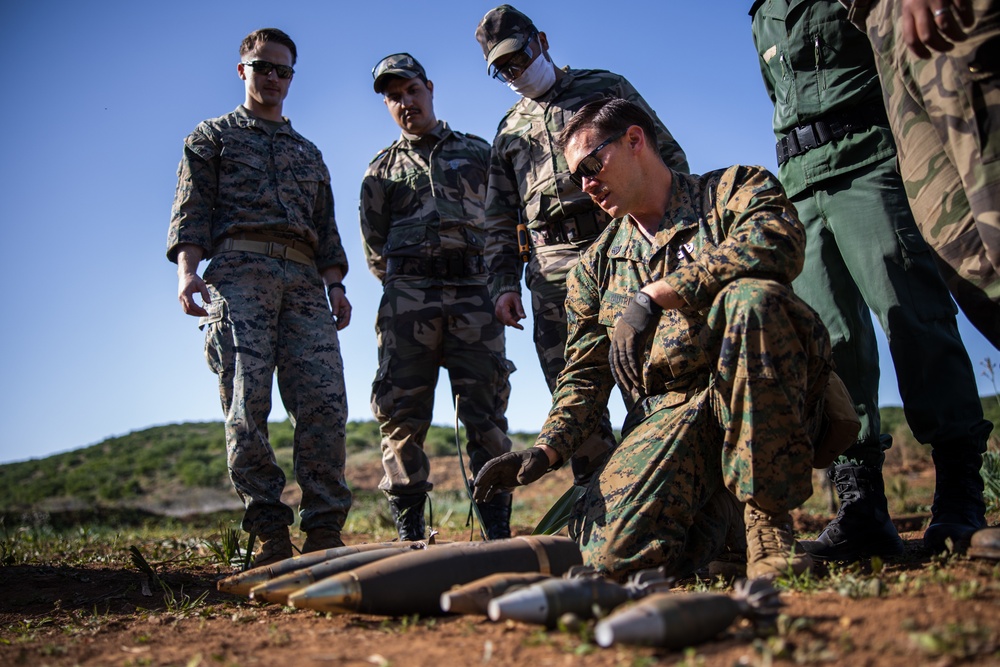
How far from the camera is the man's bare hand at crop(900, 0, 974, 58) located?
243 centimetres

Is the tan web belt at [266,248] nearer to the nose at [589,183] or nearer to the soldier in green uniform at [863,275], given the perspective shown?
the nose at [589,183]

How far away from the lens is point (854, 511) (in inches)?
130

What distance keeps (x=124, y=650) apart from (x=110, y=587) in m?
1.67

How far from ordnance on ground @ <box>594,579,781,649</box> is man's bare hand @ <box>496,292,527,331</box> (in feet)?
9.06

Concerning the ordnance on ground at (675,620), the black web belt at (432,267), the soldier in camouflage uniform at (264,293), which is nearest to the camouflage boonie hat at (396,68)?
the soldier in camouflage uniform at (264,293)

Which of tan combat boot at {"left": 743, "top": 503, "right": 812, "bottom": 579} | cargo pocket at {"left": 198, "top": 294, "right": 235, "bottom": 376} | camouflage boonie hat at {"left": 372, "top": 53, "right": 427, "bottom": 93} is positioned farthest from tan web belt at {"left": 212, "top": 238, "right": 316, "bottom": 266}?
tan combat boot at {"left": 743, "top": 503, "right": 812, "bottom": 579}

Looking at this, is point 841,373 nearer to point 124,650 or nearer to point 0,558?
point 124,650

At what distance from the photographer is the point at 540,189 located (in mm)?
4430

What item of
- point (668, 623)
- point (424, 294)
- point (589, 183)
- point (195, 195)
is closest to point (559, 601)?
point (668, 623)

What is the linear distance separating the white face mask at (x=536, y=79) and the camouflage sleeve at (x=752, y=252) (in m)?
1.96

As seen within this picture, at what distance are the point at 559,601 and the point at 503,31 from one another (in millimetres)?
3366

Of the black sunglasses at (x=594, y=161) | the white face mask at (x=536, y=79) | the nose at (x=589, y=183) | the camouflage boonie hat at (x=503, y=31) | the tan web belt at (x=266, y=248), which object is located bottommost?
the nose at (x=589, y=183)

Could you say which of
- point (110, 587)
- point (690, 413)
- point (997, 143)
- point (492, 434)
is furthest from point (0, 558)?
point (997, 143)

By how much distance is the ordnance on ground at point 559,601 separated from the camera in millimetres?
2004
